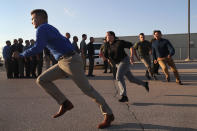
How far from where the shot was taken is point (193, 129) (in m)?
3.58

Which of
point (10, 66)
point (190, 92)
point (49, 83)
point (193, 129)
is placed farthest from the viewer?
point (10, 66)

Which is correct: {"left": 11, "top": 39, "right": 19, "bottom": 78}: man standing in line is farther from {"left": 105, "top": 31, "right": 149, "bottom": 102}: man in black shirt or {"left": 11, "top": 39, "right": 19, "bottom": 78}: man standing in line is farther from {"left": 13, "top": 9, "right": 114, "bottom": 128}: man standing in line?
{"left": 13, "top": 9, "right": 114, "bottom": 128}: man standing in line

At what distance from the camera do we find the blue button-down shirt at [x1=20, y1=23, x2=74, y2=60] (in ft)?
11.5

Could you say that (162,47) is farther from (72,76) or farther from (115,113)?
(72,76)

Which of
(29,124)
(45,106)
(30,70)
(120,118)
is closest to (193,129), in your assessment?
(120,118)

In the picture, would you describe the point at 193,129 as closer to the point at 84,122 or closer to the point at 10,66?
the point at 84,122

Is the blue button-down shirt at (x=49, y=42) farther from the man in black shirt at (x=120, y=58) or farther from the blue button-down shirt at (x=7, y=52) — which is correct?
the blue button-down shirt at (x=7, y=52)

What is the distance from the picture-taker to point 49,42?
363cm

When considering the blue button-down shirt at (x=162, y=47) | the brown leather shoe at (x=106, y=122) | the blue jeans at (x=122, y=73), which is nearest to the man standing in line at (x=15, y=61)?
the blue button-down shirt at (x=162, y=47)

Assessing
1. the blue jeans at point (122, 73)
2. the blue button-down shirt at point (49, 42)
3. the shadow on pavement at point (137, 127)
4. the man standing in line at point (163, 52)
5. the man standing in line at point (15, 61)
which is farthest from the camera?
the man standing in line at point (15, 61)

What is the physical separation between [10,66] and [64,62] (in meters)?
7.87

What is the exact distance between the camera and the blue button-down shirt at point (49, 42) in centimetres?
351

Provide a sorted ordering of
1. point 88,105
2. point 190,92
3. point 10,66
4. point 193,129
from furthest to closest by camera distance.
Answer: point 10,66, point 190,92, point 88,105, point 193,129

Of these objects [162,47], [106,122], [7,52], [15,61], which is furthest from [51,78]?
[15,61]
